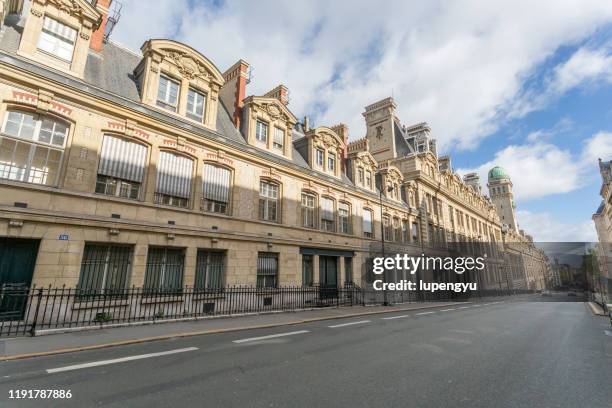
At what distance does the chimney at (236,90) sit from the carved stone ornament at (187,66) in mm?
2300

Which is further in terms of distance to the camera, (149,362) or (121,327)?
(121,327)

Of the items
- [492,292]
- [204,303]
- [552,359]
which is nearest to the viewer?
[552,359]

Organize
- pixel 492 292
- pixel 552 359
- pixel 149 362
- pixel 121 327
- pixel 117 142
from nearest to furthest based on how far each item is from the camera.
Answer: pixel 149 362, pixel 552 359, pixel 121 327, pixel 117 142, pixel 492 292

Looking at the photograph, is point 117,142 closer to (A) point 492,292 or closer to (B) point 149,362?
(B) point 149,362

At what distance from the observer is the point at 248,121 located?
16.6 metres

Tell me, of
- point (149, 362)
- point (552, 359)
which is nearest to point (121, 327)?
point (149, 362)

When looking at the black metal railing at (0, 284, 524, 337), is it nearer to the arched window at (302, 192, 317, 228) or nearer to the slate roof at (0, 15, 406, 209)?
the arched window at (302, 192, 317, 228)

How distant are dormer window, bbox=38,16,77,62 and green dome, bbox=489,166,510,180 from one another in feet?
356

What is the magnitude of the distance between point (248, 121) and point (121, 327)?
1166 cm

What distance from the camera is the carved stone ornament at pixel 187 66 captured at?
1389cm

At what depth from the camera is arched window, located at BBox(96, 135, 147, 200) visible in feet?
36.3

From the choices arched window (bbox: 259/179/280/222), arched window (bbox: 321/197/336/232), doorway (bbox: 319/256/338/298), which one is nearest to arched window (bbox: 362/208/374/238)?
arched window (bbox: 321/197/336/232)

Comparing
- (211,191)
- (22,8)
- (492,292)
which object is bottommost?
(492,292)

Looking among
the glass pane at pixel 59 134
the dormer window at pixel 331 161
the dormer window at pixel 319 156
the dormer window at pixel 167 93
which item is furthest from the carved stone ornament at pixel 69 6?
the dormer window at pixel 331 161
